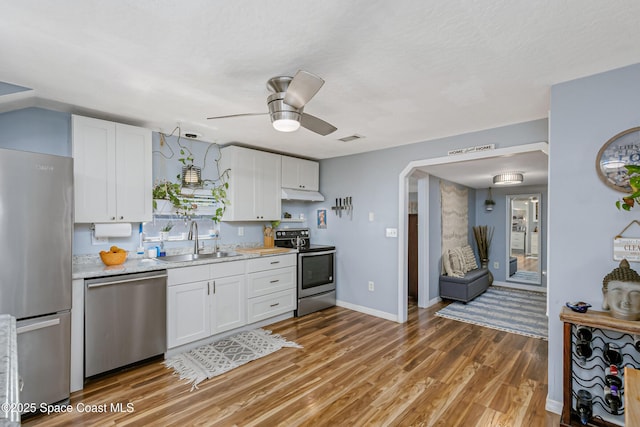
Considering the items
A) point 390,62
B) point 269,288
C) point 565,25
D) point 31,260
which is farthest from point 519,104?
point 31,260

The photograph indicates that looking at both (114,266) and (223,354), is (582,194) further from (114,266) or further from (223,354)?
(114,266)

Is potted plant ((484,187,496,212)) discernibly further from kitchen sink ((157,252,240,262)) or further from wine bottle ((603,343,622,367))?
kitchen sink ((157,252,240,262))

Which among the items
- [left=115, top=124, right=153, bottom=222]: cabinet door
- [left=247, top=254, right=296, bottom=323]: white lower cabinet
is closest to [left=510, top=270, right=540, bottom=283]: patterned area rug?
[left=247, top=254, right=296, bottom=323]: white lower cabinet

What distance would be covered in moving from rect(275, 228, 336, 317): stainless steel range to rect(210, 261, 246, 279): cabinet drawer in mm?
921

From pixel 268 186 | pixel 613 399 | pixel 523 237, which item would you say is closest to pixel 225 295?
pixel 268 186

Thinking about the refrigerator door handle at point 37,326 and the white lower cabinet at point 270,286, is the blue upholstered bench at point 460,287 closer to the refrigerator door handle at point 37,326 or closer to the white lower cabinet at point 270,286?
the white lower cabinet at point 270,286

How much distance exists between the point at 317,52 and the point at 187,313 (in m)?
2.67

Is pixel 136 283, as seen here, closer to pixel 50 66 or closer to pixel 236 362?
pixel 236 362

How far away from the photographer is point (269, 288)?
3902 millimetres

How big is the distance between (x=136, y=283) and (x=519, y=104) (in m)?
3.63

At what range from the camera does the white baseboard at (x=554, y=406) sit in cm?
220

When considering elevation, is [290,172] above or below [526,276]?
above

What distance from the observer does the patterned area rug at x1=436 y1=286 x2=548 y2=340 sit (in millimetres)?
3959

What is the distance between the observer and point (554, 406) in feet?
7.30
